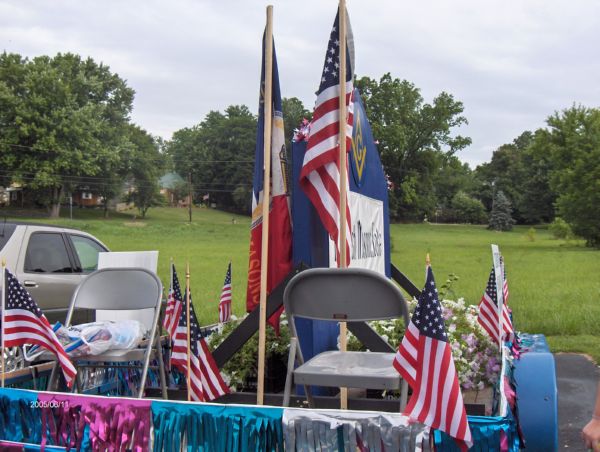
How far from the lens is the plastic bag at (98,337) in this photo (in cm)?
386

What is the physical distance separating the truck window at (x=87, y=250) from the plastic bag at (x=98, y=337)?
177 inches

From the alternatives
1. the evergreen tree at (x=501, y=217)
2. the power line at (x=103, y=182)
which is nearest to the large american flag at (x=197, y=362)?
the power line at (x=103, y=182)

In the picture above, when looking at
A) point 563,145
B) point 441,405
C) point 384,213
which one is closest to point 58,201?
point 563,145

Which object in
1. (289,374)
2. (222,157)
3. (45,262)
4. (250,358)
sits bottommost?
(250,358)

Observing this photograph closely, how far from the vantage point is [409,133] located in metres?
60.1

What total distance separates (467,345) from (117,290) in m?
2.30

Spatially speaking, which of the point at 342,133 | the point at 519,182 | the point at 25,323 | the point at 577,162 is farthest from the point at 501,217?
the point at 25,323

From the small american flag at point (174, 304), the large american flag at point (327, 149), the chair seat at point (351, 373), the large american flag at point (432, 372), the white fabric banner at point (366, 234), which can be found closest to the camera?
the large american flag at point (432, 372)

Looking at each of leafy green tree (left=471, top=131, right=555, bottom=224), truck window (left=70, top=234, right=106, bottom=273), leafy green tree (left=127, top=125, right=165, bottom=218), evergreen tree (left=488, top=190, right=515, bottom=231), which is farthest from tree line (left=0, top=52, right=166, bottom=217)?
truck window (left=70, top=234, right=106, bottom=273)

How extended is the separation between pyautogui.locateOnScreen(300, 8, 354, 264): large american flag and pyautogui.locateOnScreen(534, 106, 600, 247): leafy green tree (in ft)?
139

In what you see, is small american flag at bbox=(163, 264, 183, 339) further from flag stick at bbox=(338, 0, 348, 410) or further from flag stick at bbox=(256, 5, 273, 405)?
flag stick at bbox=(338, 0, 348, 410)

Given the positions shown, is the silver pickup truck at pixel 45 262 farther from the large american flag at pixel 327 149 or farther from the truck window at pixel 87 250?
the large american flag at pixel 327 149

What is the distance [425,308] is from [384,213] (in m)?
4.41
